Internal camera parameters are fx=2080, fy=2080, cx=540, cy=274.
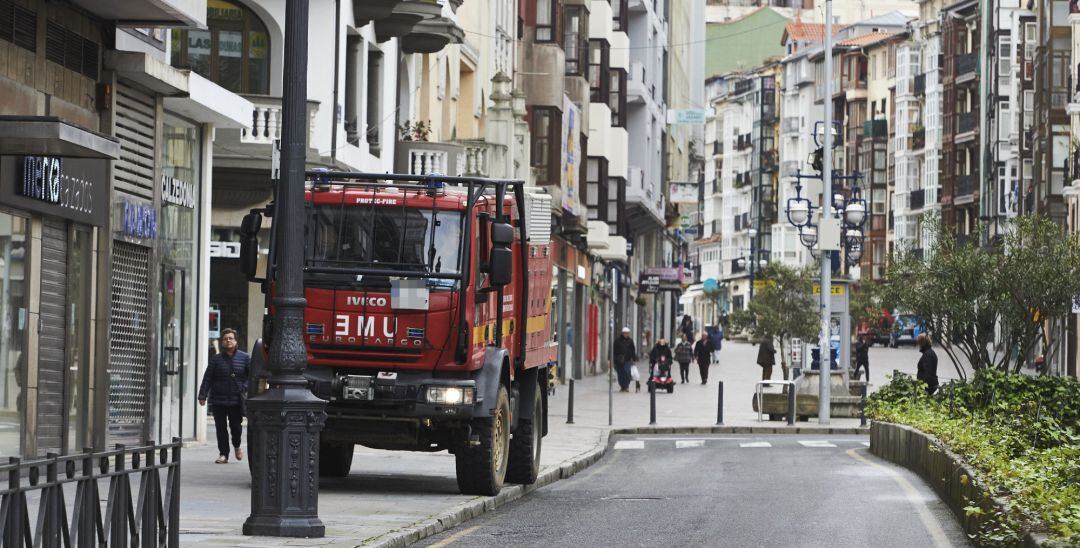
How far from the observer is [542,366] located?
21.8m

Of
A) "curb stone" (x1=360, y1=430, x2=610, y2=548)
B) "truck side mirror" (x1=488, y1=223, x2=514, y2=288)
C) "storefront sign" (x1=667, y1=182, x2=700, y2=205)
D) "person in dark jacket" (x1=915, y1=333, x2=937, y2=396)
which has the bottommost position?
"curb stone" (x1=360, y1=430, x2=610, y2=548)

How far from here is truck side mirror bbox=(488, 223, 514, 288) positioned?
18.2 metres

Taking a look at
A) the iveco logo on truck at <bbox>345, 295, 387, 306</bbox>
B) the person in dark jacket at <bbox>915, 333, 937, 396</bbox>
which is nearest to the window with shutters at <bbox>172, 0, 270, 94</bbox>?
the iveco logo on truck at <bbox>345, 295, 387, 306</bbox>

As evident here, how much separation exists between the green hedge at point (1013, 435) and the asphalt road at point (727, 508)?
670mm

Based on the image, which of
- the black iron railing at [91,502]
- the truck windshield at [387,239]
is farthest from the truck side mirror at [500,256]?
the black iron railing at [91,502]

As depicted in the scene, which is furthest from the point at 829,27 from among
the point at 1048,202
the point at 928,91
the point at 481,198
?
the point at 928,91

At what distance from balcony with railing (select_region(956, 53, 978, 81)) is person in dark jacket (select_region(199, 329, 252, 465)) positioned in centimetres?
9556

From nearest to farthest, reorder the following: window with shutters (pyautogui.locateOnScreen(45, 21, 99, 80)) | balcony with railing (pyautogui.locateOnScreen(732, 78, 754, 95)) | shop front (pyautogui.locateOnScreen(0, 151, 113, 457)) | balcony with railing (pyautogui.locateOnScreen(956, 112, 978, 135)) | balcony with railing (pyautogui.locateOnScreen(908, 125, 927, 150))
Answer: shop front (pyautogui.locateOnScreen(0, 151, 113, 457)) < window with shutters (pyautogui.locateOnScreen(45, 21, 99, 80)) < balcony with railing (pyautogui.locateOnScreen(956, 112, 978, 135)) < balcony with railing (pyautogui.locateOnScreen(908, 125, 927, 150)) < balcony with railing (pyautogui.locateOnScreen(732, 78, 754, 95))

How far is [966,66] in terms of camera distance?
11544cm

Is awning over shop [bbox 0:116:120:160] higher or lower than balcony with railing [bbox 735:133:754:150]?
lower

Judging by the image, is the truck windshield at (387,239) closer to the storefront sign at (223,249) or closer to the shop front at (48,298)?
the shop front at (48,298)

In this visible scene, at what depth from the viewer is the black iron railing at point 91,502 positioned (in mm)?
8812

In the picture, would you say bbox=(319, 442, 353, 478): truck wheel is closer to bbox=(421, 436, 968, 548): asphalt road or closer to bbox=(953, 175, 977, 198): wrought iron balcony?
bbox=(421, 436, 968, 548): asphalt road

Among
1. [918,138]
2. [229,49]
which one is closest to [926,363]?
[229,49]
